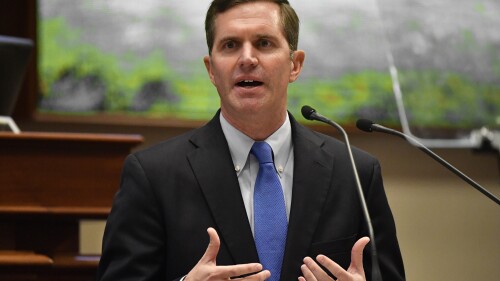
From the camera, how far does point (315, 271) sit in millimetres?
1741

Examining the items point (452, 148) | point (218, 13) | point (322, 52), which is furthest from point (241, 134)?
point (452, 148)

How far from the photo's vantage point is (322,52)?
3.88 meters

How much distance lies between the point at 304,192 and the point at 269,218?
10 cm

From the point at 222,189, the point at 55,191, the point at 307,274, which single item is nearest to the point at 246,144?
the point at 222,189

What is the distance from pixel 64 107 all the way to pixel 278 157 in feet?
5.61

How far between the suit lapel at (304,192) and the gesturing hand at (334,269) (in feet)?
0.33

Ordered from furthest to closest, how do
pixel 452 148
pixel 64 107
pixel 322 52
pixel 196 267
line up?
1. pixel 452 148
2. pixel 322 52
3. pixel 64 107
4. pixel 196 267

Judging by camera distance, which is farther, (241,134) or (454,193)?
(454,193)

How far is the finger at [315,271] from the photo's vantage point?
1731 millimetres

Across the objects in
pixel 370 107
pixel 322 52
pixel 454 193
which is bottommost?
pixel 454 193

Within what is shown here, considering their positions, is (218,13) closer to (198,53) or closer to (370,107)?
(198,53)

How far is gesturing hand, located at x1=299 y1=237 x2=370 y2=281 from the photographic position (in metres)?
1.72

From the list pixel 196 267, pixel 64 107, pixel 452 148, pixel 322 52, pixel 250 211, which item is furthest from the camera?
pixel 452 148

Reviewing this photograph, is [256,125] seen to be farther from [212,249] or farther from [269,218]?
[212,249]
